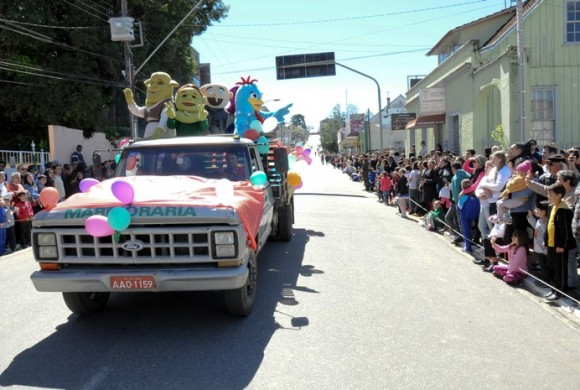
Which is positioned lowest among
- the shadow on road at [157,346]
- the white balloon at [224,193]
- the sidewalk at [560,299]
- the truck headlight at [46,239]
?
the sidewalk at [560,299]

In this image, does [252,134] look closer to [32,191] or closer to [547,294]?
[547,294]

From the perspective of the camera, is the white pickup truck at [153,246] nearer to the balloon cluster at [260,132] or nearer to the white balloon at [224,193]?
the white balloon at [224,193]

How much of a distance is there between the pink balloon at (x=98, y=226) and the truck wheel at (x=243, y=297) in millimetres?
1358

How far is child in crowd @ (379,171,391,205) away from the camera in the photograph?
1872 centimetres

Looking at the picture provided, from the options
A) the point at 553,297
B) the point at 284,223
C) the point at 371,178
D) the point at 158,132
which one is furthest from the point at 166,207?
the point at 371,178

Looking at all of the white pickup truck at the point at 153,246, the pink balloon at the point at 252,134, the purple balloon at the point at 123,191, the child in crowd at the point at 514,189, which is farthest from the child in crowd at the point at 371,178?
the purple balloon at the point at 123,191

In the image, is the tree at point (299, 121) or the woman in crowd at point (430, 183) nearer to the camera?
the woman in crowd at point (430, 183)

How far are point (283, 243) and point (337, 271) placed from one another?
7.86 ft

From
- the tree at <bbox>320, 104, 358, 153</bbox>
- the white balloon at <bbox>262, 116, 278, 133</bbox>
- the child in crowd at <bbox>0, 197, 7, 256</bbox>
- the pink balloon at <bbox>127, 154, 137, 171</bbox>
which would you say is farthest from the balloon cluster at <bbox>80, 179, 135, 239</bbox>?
the tree at <bbox>320, 104, 358, 153</bbox>

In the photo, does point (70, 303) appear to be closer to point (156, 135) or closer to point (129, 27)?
point (156, 135)

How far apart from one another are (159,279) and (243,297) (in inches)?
39.2

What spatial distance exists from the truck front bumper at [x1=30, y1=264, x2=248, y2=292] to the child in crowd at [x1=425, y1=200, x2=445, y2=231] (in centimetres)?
823

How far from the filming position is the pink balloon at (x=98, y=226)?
189 inches

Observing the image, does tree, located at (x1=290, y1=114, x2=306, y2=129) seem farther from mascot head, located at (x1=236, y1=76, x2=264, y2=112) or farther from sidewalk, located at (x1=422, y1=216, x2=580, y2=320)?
sidewalk, located at (x1=422, y1=216, x2=580, y2=320)
